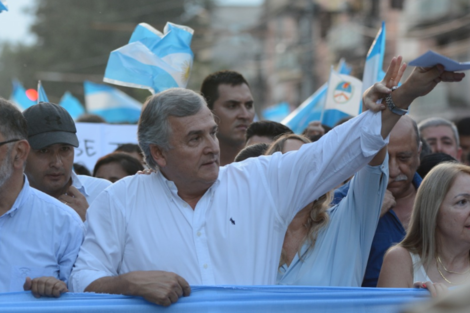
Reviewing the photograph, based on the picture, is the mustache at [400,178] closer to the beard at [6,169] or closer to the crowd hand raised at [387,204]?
the crowd hand raised at [387,204]

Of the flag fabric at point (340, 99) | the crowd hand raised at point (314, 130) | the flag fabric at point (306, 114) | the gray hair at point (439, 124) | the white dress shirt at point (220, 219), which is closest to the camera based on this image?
the white dress shirt at point (220, 219)

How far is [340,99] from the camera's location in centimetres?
743

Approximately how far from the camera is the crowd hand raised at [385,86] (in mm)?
3111

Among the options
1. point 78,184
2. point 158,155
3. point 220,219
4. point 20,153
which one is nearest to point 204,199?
point 220,219

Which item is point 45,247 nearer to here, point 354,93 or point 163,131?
point 163,131

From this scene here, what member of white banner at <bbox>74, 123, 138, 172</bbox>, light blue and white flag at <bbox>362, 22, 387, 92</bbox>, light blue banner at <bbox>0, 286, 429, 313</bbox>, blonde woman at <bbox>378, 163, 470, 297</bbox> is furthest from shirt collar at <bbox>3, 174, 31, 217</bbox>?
white banner at <bbox>74, 123, 138, 172</bbox>

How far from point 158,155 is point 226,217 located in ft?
1.39

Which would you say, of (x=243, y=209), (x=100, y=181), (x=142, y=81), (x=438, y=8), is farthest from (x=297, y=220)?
(x=438, y=8)

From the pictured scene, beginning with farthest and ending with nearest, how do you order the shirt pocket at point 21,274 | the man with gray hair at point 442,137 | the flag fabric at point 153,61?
the man with gray hair at point 442,137
the flag fabric at point 153,61
the shirt pocket at point 21,274

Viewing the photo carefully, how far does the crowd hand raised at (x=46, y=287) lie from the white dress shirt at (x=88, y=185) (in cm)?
145

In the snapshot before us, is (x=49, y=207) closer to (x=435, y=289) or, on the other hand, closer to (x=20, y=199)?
(x=20, y=199)

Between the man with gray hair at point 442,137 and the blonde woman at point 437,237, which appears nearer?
the blonde woman at point 437,237

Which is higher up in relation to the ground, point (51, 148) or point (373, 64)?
point (373, 64)

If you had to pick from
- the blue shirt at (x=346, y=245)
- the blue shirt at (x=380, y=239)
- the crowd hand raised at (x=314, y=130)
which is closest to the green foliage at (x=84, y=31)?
the crowd hand raised at (x=314, y=130)
